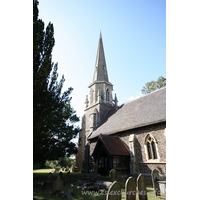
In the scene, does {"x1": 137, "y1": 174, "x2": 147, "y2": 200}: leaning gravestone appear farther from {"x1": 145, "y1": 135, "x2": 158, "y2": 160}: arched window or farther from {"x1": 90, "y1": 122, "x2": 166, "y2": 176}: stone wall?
{"x1": 145, "y1": 135, "x2": 158, "y2": 160}: arched window

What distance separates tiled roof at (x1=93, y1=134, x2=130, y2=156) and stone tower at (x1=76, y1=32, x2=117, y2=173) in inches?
280

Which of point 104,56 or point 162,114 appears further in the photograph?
point 104,56

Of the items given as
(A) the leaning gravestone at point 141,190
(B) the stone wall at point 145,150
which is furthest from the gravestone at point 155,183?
(B) the stone wall at point 145,150

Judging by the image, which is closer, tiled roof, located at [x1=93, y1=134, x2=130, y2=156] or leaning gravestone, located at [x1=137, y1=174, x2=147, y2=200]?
leaning gravestone, located at [x1=137, y1=174, x2=147, y2=200]

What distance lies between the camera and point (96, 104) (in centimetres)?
2164

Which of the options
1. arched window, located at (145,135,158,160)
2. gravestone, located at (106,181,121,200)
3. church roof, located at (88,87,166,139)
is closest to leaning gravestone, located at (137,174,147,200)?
gravestone, located at (106,181,121,200)

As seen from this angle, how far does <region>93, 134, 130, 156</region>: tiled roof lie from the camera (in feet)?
37.3

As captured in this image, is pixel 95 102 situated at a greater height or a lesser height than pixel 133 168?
greater

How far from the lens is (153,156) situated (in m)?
11.0
